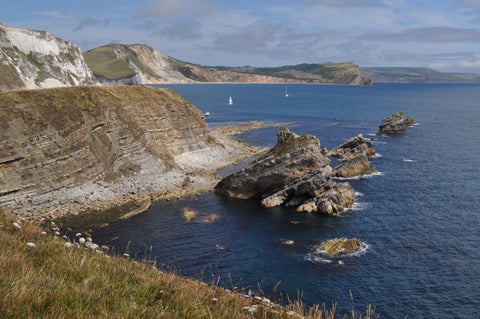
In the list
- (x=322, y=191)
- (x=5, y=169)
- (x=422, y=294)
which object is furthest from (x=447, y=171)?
(x=5, y=169)

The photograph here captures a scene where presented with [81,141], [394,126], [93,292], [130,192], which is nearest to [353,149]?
[394,126]

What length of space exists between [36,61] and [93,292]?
454 feet

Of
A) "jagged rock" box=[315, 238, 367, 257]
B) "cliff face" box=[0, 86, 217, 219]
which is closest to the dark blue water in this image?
"jagged rock" box=[315, 238, 367, 257]

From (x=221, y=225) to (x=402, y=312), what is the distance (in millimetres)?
22545

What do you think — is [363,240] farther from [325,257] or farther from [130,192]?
[130,192]

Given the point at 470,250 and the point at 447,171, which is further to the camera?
the point at 447,171

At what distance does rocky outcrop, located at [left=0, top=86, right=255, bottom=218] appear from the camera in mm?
47009

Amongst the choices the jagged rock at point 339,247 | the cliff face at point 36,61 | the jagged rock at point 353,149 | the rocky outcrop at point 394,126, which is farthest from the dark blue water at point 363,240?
the cliff face at point 36,61

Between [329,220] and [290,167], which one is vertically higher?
[290,167]

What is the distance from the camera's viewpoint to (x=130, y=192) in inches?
2126

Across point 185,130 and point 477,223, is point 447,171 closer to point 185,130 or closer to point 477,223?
point 477,223

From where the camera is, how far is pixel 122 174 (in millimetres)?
57219

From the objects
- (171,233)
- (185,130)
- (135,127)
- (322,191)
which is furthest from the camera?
(185,130)

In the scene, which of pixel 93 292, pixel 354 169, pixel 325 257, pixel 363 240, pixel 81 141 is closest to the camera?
pixel 93 292
